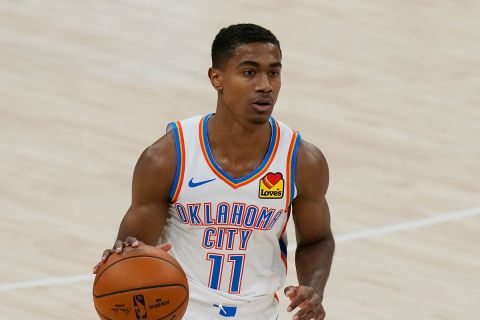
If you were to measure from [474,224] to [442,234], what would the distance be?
34 cm

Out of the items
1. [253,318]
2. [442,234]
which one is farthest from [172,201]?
[442,234]

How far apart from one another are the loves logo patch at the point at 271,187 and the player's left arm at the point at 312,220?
4.2 inches

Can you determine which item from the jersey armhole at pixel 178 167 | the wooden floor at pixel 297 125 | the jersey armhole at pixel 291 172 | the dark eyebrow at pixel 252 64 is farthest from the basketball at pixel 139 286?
the wooden floor at pixel 297 125

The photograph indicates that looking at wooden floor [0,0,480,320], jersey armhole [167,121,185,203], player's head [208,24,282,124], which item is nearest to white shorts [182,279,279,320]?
jersey armhole [167,121,185,203]

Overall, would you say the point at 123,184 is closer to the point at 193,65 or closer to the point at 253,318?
the point at 193,65

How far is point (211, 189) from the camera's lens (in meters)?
7.07

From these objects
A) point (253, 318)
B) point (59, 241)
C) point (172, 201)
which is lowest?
point (59, 241)

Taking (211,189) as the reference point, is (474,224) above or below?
below

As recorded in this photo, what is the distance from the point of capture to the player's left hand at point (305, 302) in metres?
6.59

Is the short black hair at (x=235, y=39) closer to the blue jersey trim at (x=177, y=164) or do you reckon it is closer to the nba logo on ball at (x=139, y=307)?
the blue jersey trim at (x=177, y=164)

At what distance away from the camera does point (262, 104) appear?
6.75m

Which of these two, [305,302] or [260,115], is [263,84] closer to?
[260,115]

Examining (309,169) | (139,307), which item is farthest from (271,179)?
(139,307)

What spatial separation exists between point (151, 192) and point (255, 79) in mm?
798
